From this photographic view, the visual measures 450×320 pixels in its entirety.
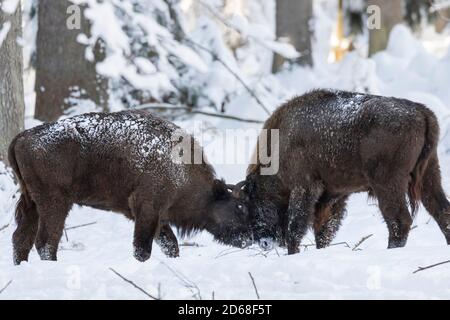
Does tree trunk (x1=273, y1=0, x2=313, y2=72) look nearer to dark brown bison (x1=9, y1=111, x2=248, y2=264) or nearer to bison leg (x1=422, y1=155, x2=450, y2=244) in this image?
dark brown bison (x1=9, y1=111, x2=248, y2=264)

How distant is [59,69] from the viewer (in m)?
11.2

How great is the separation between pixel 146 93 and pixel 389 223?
250 inches

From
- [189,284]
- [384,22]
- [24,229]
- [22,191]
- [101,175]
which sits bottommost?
[24,229]

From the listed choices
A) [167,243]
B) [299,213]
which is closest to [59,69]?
[167,243]

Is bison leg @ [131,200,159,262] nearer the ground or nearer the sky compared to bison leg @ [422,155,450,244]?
nearer the ground

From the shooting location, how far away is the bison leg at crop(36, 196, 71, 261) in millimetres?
7453

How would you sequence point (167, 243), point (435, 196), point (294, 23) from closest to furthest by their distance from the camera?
point (435, 196)
point (167, 243)
point (294, 23)

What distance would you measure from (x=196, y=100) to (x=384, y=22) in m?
6.32

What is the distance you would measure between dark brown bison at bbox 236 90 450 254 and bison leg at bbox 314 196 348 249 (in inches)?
0.4

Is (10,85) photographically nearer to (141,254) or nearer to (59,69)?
(59,69)

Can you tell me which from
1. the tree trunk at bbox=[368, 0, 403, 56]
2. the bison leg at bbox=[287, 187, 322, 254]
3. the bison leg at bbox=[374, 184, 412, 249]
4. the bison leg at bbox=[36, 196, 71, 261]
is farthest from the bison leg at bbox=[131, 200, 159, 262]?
the tree trunk at bbox=[368, 0, 403, 56]

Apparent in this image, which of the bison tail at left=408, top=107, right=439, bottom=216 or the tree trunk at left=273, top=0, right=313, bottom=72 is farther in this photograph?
the tree trunk at left=273, top=0, right=313, bottom=72

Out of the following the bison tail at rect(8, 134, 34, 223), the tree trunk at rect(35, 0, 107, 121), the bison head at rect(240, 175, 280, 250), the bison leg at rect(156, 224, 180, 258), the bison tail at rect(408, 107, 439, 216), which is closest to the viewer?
the bison tail at rect(408, 107, 439, 216)

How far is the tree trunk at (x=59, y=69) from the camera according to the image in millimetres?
11156
